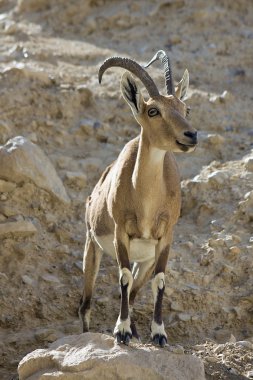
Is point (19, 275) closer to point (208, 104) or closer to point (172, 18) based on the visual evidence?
point (208, 104)

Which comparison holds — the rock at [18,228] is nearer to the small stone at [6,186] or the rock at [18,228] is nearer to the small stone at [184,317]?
the small stone at [6,186]

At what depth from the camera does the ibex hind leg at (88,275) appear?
386 inches

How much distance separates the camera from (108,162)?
12.4 meters

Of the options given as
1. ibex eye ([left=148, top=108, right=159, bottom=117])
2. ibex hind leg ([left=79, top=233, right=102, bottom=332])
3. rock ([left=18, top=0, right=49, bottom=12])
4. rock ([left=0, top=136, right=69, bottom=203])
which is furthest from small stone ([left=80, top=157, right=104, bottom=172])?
rock ([left=18, top=0, right=49, bottom=12])

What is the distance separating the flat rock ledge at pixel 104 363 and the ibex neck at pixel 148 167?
177 cm

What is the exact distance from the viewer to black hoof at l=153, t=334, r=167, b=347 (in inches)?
317

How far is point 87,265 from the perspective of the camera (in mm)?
9984

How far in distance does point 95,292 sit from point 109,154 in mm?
2747

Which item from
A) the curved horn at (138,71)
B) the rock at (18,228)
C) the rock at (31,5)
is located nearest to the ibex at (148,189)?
the curved horn at (138,71)

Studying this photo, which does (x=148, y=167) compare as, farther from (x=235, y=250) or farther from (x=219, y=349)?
(x=235, y=250)

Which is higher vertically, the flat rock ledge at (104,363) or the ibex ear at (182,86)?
the ibex ear at (182,86)

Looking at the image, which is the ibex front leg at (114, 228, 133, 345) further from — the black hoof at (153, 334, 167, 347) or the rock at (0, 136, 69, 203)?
the rock at (0, 136, 69, 203)

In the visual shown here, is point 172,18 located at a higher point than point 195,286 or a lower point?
higher

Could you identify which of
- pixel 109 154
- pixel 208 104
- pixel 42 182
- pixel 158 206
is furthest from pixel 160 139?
pixel 208 104
